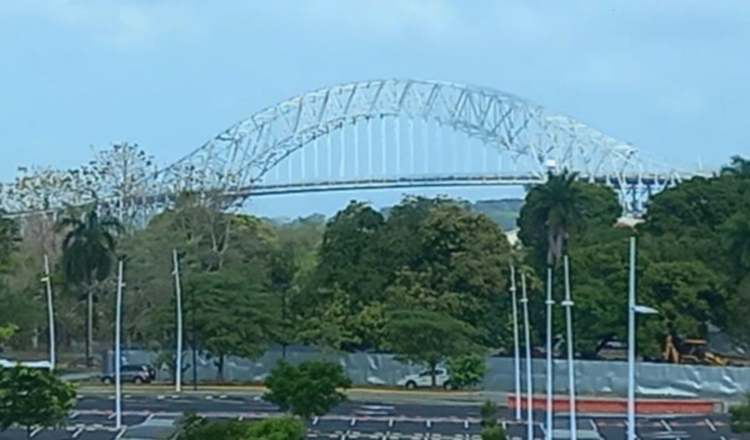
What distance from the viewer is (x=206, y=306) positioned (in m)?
69.5

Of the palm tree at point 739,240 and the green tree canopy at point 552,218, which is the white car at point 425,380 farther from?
the palm tree at point 739,240

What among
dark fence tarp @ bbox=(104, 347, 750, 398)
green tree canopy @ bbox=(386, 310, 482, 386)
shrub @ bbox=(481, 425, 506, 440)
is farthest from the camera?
green tree canopy @ bbox=(386, 310, 482, 386)

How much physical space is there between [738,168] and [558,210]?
39.4ft

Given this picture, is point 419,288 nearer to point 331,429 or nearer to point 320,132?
point 331,429

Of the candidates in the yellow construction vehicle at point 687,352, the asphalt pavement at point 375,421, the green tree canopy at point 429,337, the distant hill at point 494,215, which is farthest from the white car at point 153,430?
the distant hill at point 494,215

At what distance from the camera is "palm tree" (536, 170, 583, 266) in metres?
82.0

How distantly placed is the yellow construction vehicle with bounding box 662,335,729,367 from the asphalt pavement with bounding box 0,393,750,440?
11022 mm

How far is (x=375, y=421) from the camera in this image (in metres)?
53.8

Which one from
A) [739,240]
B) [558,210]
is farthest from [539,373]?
[558,210]

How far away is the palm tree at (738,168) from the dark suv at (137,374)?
105ft

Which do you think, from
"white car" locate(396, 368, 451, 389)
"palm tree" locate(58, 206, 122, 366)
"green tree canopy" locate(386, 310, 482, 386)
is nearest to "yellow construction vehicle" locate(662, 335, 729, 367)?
"green tree canopy" locate(386, 310, 482, 386)

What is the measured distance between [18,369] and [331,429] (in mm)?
11817

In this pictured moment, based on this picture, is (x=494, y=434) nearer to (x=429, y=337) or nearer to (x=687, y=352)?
(x=429, y=337)

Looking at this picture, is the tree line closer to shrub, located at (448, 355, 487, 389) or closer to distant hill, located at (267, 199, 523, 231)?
shrub, located at (448, 355, 487, 389)
